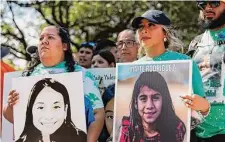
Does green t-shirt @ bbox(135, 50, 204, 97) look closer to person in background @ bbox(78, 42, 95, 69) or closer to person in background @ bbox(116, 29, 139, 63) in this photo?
person in background @ bbox(116, 29, 139, 63)

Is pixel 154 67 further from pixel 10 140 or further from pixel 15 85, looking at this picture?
pixel 10 140

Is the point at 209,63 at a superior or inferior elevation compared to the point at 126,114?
superior

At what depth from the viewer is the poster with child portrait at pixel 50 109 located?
3.20m

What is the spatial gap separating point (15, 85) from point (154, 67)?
93 cm

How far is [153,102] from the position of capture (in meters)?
3.00

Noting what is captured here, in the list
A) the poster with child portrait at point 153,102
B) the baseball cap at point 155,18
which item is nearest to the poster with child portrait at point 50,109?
the poster with child portrait at point 153,102

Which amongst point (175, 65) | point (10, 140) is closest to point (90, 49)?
point (10, 140)

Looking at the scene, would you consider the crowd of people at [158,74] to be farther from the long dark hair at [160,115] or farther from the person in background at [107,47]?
the person in background at [107,47]

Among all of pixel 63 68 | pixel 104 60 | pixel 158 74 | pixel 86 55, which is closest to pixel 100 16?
pixel 86 55

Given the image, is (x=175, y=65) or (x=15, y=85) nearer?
(x=175, y=65)

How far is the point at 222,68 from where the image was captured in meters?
3.21

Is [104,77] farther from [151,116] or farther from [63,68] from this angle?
[151,116]

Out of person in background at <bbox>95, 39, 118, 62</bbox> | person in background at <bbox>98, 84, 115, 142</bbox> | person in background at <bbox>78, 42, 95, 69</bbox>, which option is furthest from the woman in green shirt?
person in background at <bbox>78, 42, 95, 69</bbox>

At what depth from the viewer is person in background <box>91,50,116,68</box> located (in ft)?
15.6
